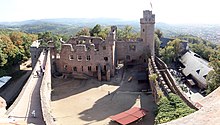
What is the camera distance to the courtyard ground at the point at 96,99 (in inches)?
1025

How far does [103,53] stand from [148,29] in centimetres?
893

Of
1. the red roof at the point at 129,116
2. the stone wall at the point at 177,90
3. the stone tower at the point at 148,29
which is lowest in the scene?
the red roof at the point at 129,116

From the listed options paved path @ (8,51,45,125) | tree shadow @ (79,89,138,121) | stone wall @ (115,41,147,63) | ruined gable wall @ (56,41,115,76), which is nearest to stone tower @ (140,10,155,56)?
stone wall @ (115,41,147,63)

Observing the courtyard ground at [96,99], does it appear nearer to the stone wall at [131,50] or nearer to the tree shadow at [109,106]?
the tree shadow at [109,106]

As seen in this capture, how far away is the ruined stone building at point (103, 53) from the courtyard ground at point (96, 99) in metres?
1.80

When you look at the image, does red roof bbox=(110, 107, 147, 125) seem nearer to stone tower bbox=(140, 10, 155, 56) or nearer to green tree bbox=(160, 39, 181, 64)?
stone tower bbox=(140, 10, 155, 56)

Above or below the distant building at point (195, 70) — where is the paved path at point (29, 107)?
above

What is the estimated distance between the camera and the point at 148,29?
40.6m

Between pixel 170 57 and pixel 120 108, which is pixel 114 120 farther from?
pixel 170 57

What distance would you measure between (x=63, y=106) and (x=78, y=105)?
5.99ft

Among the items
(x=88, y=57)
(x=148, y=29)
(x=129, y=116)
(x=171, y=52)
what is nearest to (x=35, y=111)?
(x=129, y=116)

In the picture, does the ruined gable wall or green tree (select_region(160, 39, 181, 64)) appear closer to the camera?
the ruined gable wall

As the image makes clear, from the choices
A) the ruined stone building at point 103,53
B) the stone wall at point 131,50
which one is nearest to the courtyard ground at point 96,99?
the ruined stone building at point 103,53

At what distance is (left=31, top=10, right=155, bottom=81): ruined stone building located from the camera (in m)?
37.8
